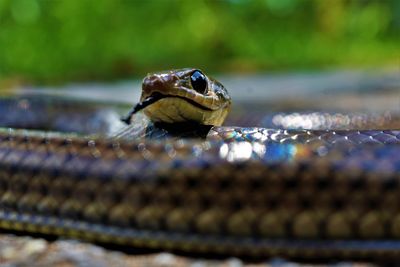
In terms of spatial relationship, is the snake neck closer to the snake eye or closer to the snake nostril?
the snake eye

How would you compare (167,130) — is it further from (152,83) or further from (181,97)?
(152,83)

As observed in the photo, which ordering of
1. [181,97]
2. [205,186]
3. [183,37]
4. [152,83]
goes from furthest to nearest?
1. [183,37]
2. [181,97]
3. [152,83]
4. [205,186]

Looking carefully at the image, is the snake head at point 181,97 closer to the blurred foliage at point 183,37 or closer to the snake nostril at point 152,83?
the snake nostril at point 152,83

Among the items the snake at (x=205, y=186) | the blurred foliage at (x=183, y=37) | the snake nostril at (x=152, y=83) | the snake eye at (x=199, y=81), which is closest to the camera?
the snake at (x=205, y=186)

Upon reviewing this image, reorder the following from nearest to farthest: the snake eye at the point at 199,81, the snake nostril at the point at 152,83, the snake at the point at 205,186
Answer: the snake at the point at 205,186 < the snake nostril at the point at 152,83 < the snake eye at the point at 199,81

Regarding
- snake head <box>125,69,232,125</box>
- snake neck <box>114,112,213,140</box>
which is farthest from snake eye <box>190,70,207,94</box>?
snake neck <box>114,112,213,140</box>

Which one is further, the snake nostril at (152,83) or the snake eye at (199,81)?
the snake eye at (199,81)

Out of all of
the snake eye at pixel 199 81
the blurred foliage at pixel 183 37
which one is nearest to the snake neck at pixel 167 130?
the snake eye at pixel 199 81

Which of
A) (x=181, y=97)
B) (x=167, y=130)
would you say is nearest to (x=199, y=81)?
(x=181, y=97)

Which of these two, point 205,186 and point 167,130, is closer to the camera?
point 205,186
